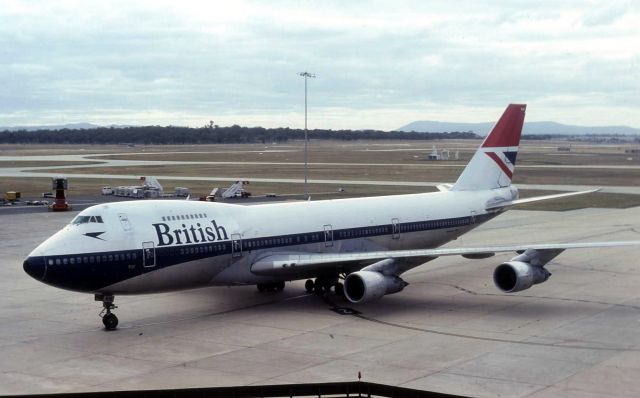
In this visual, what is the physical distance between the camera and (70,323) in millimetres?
26703

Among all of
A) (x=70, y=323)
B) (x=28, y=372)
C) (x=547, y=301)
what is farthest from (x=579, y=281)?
(x=28, y=372)

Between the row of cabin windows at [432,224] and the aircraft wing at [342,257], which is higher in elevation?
the row of cabin windows at [432,224]

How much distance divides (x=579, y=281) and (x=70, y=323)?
20.1 metres

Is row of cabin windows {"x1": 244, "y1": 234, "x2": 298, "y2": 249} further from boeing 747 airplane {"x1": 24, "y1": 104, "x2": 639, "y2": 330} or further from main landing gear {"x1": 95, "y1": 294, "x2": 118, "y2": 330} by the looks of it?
main landing gear {"x1": 95, "y1": 294, "x2": 118, "y2": 330}

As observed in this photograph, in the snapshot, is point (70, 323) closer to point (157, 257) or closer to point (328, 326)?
point (157, 257)

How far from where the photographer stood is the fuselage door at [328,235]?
101 feet

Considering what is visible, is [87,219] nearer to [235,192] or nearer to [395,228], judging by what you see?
[395,228]

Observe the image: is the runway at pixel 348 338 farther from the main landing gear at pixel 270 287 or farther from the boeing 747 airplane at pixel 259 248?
the boeing 747 airplane at pixel 259 248

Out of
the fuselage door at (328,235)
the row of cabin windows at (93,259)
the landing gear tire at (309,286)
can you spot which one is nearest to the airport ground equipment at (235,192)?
the landing gear tire at (309,286)

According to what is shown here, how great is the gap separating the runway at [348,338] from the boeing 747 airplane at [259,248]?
1111 millimetres

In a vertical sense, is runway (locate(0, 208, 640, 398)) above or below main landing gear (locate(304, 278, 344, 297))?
below

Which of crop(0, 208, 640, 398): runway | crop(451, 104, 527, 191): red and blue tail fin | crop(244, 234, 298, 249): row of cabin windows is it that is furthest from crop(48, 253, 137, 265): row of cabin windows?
crop(451, 104, 527, 191): red and blue tail fin

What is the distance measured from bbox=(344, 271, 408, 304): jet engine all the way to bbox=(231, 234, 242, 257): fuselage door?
3.78 meters

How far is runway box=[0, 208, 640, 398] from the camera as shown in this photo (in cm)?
1988
